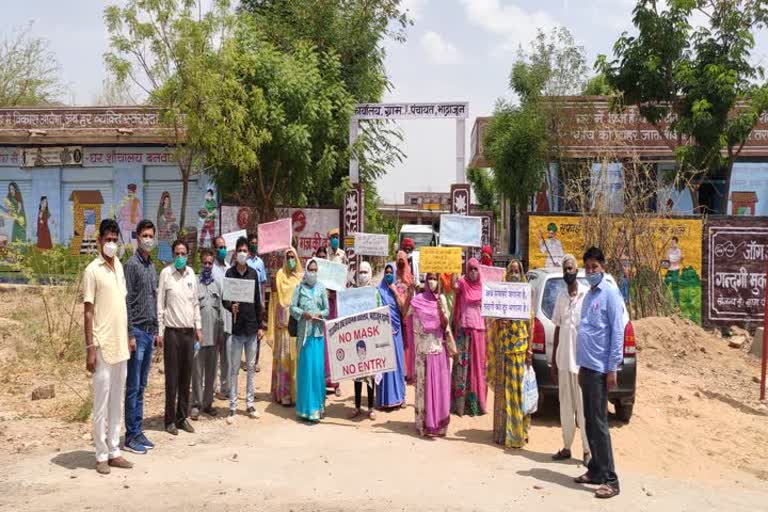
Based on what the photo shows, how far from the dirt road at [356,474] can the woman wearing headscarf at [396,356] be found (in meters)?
0.61

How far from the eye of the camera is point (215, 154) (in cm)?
1441

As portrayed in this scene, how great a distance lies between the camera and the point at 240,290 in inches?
317

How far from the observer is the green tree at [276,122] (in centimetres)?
1447

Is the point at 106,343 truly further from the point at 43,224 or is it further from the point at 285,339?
the point at 43,224

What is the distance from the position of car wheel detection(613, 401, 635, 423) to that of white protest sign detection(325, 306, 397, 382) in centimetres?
259

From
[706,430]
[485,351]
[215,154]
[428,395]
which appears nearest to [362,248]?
[215,154]

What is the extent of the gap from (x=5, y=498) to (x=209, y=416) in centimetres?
286

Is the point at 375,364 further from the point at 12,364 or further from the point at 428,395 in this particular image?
the point at 12,364

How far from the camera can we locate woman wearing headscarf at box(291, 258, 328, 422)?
8047 millimetres

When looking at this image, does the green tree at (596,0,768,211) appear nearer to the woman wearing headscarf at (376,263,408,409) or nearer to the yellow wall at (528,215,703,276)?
the yellow wall at (528,215,703,276)

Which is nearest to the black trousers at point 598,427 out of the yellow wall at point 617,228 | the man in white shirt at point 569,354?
the man in white shirt at point 569,354

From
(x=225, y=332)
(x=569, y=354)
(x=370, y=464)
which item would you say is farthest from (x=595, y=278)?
(x=225, y=332)


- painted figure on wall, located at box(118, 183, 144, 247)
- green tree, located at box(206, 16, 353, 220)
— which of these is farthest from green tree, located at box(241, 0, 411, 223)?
painted figure on wall, located at box(118, 183, 144, 247)

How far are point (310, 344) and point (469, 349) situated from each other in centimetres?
176
